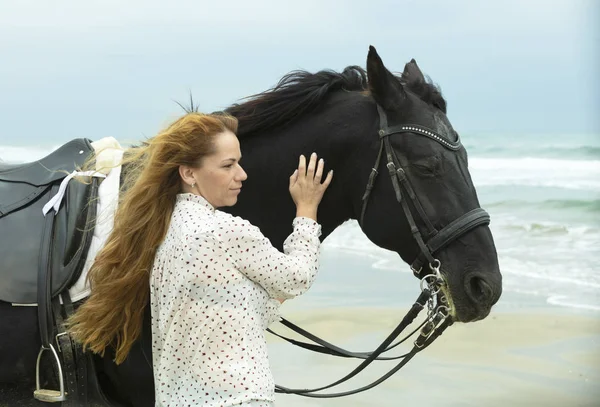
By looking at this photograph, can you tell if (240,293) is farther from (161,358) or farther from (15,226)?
(15,226)

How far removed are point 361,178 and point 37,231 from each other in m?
1.19

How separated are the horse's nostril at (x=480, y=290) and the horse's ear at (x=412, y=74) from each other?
2.59 ft

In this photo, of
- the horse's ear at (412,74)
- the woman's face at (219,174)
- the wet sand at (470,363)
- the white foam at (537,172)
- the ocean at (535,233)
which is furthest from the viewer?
the white foam at (537,172)

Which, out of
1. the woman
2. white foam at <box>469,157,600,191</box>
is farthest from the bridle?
white foam at <box>469,157,600,191</box>

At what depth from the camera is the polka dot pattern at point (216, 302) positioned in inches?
93.7

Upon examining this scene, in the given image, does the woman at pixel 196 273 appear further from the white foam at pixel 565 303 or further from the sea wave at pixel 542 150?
the sea wave at pixel 542 150

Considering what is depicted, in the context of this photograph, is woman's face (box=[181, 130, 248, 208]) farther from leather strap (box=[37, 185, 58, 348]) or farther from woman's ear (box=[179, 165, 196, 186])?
leather strap (box=[37, 185, 58, 348])

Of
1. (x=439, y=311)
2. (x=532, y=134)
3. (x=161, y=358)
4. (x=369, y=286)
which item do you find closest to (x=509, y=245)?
(x=369, y=286)

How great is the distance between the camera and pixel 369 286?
954 cm

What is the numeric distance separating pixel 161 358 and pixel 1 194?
105 cm

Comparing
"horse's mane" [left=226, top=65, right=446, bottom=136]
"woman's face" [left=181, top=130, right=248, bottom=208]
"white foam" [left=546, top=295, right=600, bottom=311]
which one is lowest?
"white foam" [left=546, top=295, right=600, bottom=311]

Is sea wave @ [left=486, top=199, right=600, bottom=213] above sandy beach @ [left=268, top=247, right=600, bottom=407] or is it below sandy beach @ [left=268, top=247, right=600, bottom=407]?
below

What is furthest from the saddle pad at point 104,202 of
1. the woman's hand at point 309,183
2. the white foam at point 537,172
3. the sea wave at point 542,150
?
the sea wave at point 542,150

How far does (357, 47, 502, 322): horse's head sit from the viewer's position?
2945 mm
